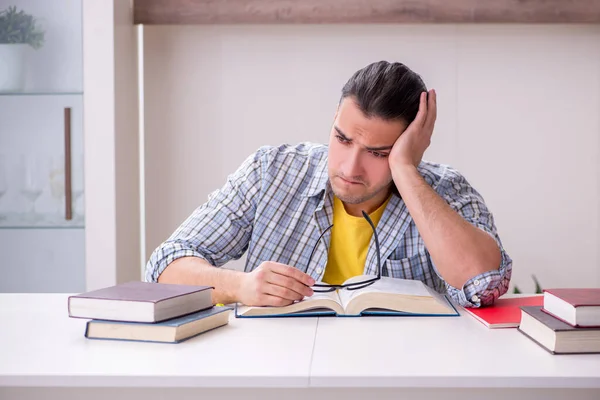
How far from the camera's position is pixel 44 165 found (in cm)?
269

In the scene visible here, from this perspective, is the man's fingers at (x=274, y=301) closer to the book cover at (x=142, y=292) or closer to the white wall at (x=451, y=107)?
the book cover at (x=142, y=292)

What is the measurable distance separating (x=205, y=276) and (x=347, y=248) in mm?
472

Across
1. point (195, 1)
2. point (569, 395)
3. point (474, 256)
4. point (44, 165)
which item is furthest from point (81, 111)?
point (569, 395)

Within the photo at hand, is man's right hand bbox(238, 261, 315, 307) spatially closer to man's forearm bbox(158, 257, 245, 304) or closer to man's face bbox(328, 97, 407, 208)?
man's forearm bbox(158, 257, 245, 304)

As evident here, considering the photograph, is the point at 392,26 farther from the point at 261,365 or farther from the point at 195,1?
the point at 261,365

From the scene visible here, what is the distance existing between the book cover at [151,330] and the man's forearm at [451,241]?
62cm

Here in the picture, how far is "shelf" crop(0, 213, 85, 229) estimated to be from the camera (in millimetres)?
2686

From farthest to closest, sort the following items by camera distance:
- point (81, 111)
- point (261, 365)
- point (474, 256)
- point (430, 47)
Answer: point (430, 47)
point (81, 111)
point (474, 256)
point (261, 365)

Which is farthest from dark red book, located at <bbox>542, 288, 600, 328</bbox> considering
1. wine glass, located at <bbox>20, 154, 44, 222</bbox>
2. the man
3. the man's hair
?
wine glass, located at <bbox>20, 154, 44, 222</bbox>

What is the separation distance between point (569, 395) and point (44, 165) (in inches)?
87.7

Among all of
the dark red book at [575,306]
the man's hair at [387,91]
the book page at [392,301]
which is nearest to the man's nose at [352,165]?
the man's hair at [387,91]

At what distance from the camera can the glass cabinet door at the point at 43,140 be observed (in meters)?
2.65

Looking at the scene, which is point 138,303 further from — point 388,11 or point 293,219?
point 388,11

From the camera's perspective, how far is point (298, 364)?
950mm
